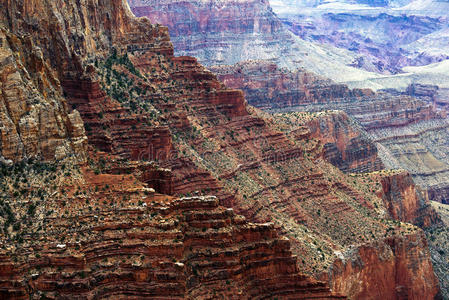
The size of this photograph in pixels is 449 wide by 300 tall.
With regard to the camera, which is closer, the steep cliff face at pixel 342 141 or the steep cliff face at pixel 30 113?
the steep cliff face at pixel 30 113

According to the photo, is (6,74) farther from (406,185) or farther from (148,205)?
(406,185)

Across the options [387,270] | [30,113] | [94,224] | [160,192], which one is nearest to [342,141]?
[387,270]

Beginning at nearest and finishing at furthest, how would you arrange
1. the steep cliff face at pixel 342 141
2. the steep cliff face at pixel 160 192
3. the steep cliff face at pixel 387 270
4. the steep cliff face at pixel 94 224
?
the steep cliff face at pixel 94 224 < the steep cliff face at pixel 160 192 < the steep cliff face at pixel 387 270 < the steep cliff face at pixel 342 141

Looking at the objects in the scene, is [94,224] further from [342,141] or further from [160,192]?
[342,141]

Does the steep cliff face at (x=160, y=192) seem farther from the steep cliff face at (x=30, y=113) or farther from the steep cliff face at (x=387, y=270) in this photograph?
the steep cliff face at (x=30, y=113)

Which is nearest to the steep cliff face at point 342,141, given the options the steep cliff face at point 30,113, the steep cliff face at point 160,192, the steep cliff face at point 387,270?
the steep cliff face at point 160,192

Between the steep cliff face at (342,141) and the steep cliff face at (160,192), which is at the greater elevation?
the steep cliff face at (342,141)

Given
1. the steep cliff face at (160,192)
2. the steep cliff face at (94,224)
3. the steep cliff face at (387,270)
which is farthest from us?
the steep cliff face at (387,270)

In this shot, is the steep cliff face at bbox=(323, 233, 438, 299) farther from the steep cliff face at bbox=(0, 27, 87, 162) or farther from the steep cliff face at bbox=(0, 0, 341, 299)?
Answer: the steep cliff face at bbox=(0, 27, 87, 162)

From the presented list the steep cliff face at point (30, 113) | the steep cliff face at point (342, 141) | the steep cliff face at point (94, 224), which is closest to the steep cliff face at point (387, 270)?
the steep cliff face at point (94, 224)

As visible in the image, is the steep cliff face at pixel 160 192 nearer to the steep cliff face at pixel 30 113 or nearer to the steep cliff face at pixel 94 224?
the steep cliff face at pixel 94 224
